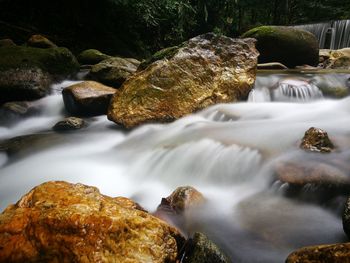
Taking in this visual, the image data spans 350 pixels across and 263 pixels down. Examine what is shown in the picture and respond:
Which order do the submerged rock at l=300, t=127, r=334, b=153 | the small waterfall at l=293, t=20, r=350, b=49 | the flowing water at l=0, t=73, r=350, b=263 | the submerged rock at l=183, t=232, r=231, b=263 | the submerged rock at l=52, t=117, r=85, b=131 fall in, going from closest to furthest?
the submerged rock at l=183, t=232, r=231, b=263, the flowing water at l=0, t=73, r=350, b=263, the submerged rock at l=300, t=127, r=334, b=153, the submerged rock at l=52, t=117, r=85, b=131, the small waterfall at l=293, t=20, r=350, b=49

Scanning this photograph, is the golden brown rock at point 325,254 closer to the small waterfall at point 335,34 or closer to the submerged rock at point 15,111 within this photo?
the submerged rock at point 15,111

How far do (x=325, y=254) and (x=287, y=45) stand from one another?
10.4 m

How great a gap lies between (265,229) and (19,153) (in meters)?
4.26

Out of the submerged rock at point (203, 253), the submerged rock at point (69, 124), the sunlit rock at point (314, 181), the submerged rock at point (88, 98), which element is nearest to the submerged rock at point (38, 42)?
the submerged rock at point (88, 98)

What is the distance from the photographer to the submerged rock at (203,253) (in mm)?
2342

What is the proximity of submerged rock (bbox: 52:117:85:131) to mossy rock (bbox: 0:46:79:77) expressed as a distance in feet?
7.02

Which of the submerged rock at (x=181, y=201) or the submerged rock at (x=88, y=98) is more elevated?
the submerged rock at (x=181, y=201)

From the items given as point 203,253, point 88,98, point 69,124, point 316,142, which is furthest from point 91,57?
point 203,253

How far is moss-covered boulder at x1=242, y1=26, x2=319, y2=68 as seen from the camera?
1116cm

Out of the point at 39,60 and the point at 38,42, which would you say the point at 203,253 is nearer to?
the point at 39,60

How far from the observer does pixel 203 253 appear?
2363 mm

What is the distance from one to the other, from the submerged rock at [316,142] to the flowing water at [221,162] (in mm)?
109

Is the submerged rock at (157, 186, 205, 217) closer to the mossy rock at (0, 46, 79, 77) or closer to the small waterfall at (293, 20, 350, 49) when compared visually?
the mossy rock at (0, 46, 79, 77)

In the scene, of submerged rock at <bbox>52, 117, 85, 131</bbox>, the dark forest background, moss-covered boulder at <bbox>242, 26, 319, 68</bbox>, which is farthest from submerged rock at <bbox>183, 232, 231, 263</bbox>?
the dark forest background
